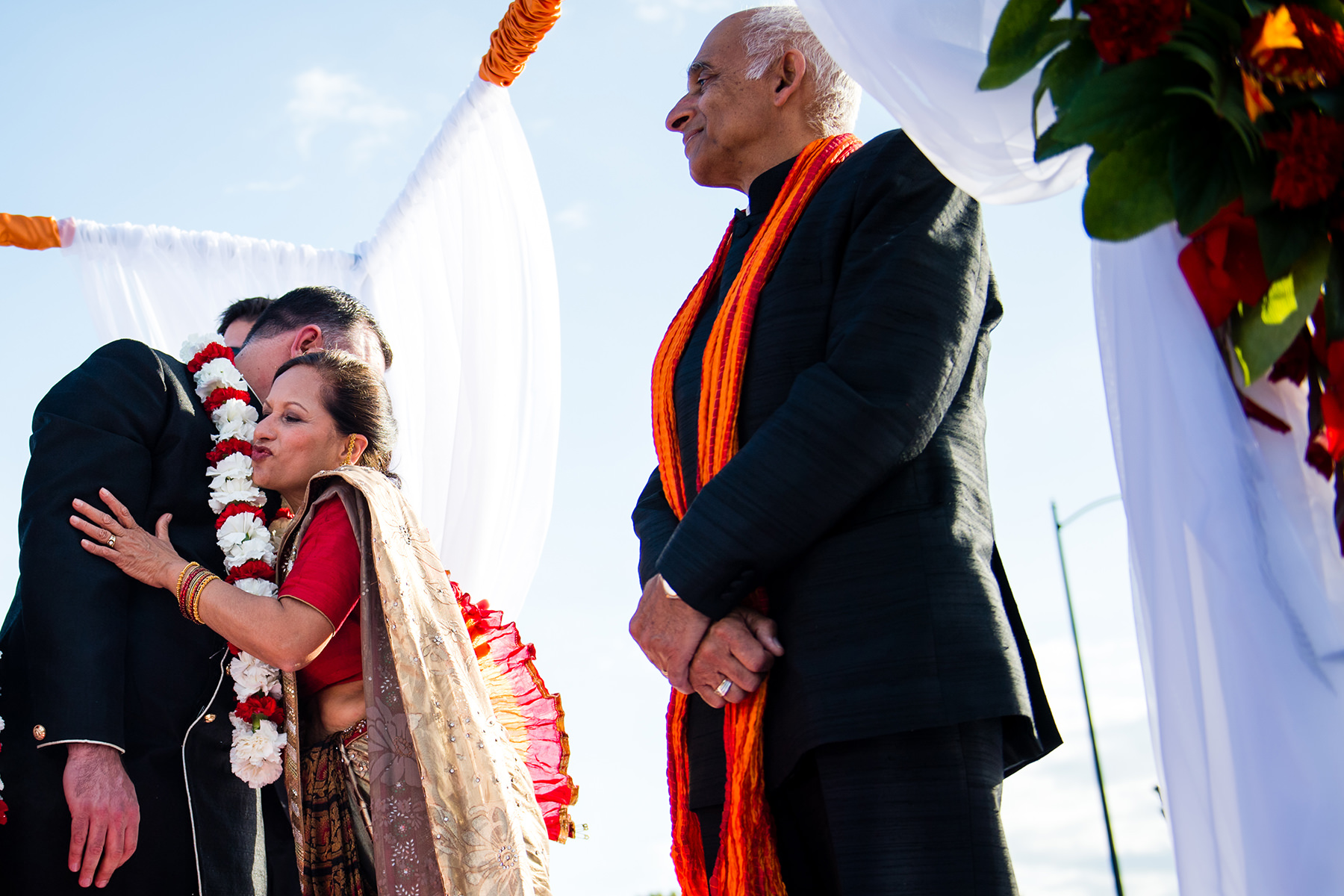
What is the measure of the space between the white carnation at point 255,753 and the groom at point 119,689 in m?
0.05

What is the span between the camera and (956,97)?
197 centimetres

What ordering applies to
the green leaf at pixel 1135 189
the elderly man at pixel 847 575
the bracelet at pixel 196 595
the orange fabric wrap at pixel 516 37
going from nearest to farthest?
1. the green leaf at pixel 1135 189
2. the elderly man at pixel 847 575
3. the bracelet at pixel 196 595
4. the orange fabric wrap at pixel 516 37

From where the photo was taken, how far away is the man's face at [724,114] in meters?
2.96

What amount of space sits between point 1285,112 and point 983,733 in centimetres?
109

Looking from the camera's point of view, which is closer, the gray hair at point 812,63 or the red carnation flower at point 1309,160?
the red carnation flower at point 1309,160

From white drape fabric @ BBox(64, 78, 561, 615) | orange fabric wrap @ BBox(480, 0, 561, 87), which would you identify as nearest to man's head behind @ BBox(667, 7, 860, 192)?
orange fabric wrap @ BBox(480, 0, 561, 87)

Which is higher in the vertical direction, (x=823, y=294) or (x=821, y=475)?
→ (x=823, y=294)

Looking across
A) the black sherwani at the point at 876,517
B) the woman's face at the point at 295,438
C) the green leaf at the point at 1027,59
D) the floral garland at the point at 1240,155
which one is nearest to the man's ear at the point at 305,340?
the woman's face at the point at 295,438

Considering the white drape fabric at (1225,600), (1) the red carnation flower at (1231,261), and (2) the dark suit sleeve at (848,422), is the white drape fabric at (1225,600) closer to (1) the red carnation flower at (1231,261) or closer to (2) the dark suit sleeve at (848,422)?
(1) the red carnation flower at (1231,261)

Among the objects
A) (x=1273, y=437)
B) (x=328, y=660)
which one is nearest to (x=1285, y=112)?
(x=1273, y=437)

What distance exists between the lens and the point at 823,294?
2.43m

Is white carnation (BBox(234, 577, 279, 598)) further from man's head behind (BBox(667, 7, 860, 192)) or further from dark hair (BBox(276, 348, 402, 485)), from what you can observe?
man's head behind (BBox(667, 7, 860, 192))

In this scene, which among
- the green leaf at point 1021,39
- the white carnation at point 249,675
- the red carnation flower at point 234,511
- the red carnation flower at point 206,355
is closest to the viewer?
the green leaf at point 1021,39

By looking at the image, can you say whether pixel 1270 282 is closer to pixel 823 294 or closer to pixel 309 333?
pixel 823 294
